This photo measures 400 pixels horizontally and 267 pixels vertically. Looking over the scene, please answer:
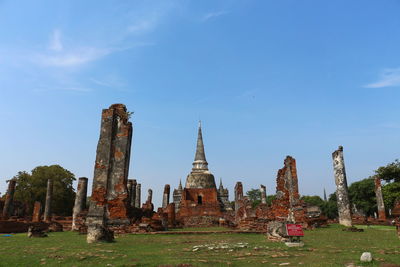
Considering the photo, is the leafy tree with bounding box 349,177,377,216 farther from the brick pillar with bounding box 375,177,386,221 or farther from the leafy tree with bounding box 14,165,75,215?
the leafy tree with bounding box 14,165,75,215

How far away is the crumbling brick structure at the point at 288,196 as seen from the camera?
15.0 meters

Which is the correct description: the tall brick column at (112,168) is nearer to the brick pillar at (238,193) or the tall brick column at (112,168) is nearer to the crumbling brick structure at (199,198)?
the crumbling brick structure at (199,198)

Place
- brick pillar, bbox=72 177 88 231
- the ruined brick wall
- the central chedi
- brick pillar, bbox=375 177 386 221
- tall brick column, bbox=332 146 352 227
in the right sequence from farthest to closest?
the ruined brick wall → the central chedi → brick pillar, bbox=375 177 386 221 → brick pillar, bbox=72 177 88 231 → tall brick column, bbox=332 146 352 227

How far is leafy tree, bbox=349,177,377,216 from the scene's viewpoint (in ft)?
128

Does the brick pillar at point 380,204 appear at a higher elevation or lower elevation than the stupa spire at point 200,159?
lower

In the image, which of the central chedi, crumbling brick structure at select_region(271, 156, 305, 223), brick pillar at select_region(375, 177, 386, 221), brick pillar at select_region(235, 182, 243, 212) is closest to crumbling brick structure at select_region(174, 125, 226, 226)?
the central chedi

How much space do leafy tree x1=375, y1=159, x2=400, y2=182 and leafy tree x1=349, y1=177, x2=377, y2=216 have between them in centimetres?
943

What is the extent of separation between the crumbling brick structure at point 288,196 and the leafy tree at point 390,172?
19.5 metres

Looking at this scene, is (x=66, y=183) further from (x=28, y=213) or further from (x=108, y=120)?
(x=108, y=120)

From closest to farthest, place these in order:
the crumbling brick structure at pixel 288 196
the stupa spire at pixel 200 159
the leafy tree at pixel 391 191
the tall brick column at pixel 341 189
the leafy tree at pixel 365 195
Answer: the crumbling brick structure at pixel 288 196, the tall brick column at pixel 341 189, the leafy tree at pixel 391 191, the leafy tree at pixel 365 195, the stupa spire at pixel 200 159

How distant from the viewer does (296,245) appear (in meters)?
6.84

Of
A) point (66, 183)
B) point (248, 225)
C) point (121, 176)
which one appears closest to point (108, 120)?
point (121, 176)

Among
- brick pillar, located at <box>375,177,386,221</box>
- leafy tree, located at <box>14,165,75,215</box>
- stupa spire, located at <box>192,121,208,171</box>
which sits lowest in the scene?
brick pillar, located at <box>375,177,386,221</box>

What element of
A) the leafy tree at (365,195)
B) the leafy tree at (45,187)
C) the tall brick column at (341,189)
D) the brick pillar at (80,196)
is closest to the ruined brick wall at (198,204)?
the brick pillar at (80,196)
